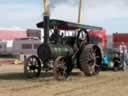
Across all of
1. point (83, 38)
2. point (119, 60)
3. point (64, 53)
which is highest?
point (83, 38)

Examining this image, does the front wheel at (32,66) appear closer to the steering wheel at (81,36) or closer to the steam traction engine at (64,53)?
the steam traction engine at (64,53)

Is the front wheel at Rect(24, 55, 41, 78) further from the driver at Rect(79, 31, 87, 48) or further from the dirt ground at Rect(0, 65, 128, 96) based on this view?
the driver at Rect(79, 31, 87, 48)

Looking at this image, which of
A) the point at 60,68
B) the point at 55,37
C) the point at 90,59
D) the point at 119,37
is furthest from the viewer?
the point at 119,37

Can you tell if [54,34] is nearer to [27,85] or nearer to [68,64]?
[68,64]

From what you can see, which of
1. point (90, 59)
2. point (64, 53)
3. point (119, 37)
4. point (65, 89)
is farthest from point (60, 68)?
point (119, 37)

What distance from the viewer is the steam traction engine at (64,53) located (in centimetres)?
1606

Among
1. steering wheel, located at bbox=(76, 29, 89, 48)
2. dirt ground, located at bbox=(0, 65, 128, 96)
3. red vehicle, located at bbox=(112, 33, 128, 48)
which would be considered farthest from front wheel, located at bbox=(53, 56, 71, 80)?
red vehicle, located at bbox=(112, 33, 128, 48)

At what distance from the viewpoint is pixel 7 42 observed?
46750mm

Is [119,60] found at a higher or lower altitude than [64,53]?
lower

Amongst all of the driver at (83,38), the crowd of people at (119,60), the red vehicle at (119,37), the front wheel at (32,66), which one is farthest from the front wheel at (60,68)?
the red vehicle at (119,37)

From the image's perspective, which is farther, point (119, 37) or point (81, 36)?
point (119, 37)

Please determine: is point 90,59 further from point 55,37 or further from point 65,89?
point 65,89

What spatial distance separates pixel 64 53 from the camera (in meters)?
16.5

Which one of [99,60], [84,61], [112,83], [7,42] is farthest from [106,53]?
[7,42]
